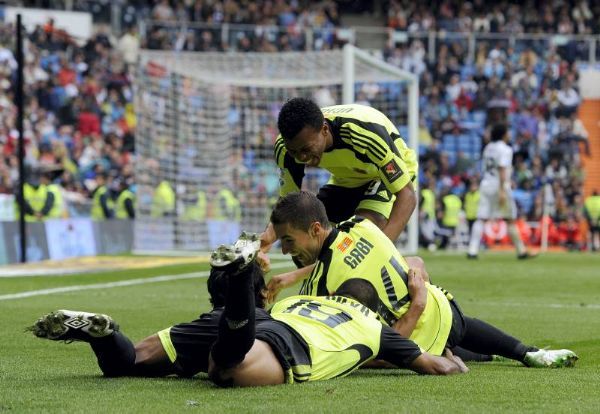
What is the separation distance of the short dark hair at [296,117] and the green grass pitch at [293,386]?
1601 millimetres

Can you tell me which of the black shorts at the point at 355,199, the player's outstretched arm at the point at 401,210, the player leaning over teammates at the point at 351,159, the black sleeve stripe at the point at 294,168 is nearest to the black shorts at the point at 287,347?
the player leaning over teammates at the point at 351,159

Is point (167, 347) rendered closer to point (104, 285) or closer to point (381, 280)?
point (381, 280)

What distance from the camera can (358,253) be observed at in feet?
21.4

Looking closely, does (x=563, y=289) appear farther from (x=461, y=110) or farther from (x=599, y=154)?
(x=599, y=154)

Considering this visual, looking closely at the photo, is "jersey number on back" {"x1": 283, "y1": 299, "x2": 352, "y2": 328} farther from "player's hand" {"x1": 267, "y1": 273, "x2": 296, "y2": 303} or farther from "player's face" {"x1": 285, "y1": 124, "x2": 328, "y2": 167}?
"player's face" {"x1": 285, "y1": 124, "x2": 328, "y2": 167}

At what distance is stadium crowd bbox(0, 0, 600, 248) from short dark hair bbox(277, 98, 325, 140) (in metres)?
17.6

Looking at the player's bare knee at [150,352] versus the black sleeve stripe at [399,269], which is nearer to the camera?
the player's bare knee at [150,352]

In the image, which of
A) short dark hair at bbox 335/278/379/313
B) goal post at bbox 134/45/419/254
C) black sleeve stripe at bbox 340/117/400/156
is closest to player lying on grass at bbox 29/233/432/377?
short dark hair at bbox 335/278/379/313

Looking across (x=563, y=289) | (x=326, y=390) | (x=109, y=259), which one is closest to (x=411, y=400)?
(x=326, y=390)

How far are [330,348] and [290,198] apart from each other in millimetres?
817

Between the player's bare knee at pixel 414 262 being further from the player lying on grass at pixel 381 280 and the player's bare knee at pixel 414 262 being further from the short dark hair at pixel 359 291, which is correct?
the short dark hair at pixel 359 291

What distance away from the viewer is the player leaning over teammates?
7445mm

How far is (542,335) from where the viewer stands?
29.9 feet

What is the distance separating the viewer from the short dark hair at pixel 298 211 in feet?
A: 20.6
